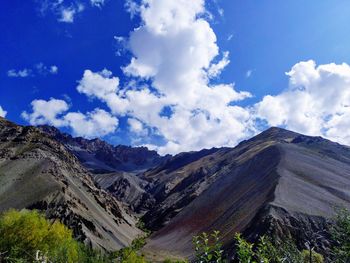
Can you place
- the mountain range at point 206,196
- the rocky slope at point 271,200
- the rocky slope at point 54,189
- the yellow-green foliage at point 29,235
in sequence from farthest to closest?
the rocky slope at point 54,189 → the mountain range at point 206,196 → the rocky slope at point 271,200 → the yellow-green foliage at point 29,235

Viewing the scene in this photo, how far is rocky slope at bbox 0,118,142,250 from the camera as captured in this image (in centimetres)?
9994

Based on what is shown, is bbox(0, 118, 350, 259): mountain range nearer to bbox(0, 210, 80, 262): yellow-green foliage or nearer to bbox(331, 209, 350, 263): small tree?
bbox(0, 210, 80, 262): yellow-green foliage

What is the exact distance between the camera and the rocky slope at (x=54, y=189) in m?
99.9

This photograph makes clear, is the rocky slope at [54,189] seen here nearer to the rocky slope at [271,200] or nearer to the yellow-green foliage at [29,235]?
the rocky slope at [271,200]

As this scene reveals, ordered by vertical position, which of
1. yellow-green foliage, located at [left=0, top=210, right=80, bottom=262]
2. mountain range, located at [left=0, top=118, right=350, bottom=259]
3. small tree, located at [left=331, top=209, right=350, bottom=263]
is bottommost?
small tree, located at [left=331, top=209, right=350, bottom=263]

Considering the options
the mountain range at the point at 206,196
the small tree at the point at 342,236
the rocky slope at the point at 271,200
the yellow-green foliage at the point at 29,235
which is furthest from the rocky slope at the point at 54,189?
the small tree at the point at 342,236

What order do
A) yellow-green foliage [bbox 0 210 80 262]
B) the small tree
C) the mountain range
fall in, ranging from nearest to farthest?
1. the small tree
2. yellow-green foliage [bbox 0 210 80 262]
3. the mountain range

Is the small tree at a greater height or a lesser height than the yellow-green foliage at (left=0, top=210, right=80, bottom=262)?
lesser

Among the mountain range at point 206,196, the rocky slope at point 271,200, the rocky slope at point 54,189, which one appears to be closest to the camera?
the rocky slope at point 271,200

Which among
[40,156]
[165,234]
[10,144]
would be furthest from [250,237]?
[10,144]

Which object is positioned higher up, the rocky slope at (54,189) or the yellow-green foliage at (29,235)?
the rocky slope at (54,189)

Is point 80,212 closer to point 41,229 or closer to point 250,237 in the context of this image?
point 41,229

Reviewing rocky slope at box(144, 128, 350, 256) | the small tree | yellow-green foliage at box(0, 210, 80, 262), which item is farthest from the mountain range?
the small tree

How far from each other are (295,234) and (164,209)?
10655cm
